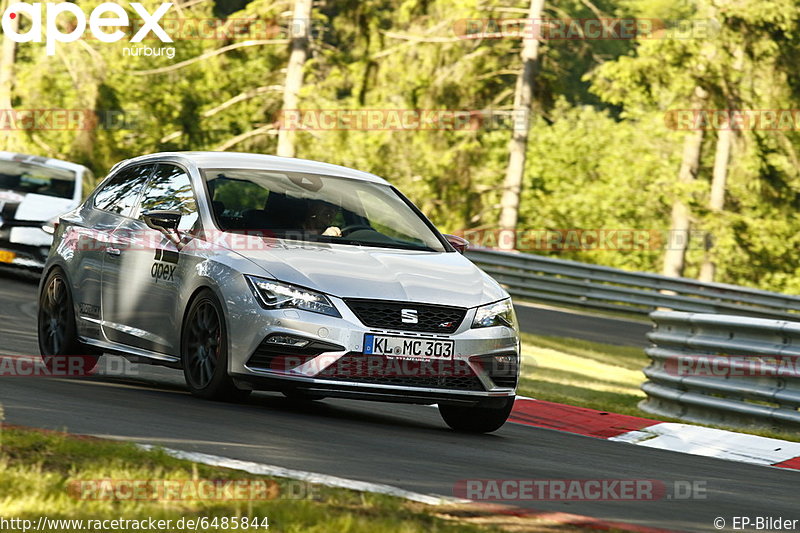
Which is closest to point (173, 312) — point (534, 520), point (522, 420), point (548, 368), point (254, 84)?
point (522, 420)

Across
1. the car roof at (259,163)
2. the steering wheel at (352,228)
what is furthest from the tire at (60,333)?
the steering wheel at (352,228)

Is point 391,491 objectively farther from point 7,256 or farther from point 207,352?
point 7,256

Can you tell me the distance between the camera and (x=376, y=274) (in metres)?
8.64

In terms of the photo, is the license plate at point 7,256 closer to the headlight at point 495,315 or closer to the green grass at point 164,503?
the headlight at point 495,315

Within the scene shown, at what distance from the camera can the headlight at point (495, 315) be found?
28.7ft

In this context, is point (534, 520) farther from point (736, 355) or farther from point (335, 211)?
point (736, 355)

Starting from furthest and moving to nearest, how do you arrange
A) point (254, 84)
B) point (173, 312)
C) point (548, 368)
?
point (254, 84), point (548, 368), point (173, 312)

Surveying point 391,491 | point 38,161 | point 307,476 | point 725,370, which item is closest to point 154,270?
point 307,476

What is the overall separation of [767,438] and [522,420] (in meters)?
1.83

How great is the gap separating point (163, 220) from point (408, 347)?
199cm

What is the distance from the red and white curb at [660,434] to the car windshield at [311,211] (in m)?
1.91

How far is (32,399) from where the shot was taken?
8203 millimetres

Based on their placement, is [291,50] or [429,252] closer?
[429,252]

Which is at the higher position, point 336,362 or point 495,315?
point 495,315
